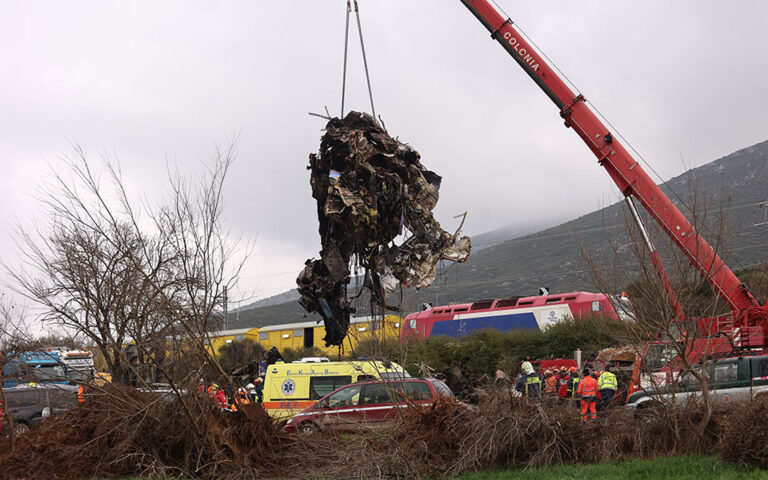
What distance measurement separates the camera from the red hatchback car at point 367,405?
1003 cm

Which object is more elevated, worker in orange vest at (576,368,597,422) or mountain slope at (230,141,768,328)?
mountain slope at (230,141,768,328)

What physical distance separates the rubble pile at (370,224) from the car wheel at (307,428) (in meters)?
1.90

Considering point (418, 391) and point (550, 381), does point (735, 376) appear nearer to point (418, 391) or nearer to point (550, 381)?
point (550, 381)

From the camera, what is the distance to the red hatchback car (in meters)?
10.0

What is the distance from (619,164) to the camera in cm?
1472

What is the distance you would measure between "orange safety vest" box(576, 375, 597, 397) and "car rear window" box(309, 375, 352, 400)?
298 inches

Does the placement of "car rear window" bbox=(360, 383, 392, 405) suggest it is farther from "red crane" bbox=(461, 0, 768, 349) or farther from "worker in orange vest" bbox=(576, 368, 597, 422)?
"red crane" bbox=(461, 0, 768, 349)

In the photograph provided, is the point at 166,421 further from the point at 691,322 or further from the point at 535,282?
the point at 535,282

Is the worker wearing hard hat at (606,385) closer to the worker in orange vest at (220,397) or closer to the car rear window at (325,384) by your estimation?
the worker in orange vest at (220,397)

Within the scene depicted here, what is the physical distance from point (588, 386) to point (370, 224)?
260 inches

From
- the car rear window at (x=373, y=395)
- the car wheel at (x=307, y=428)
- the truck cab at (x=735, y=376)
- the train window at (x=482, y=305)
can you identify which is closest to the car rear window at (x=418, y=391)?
the car rear window at (x=373, y=395)

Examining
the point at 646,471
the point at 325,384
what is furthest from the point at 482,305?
the point at 646,471

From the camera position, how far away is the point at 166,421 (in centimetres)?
979

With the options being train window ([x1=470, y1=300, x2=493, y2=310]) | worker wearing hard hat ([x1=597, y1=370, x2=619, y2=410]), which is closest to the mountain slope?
train window ([x1=470, y1=300, x2=493, y2=310])
